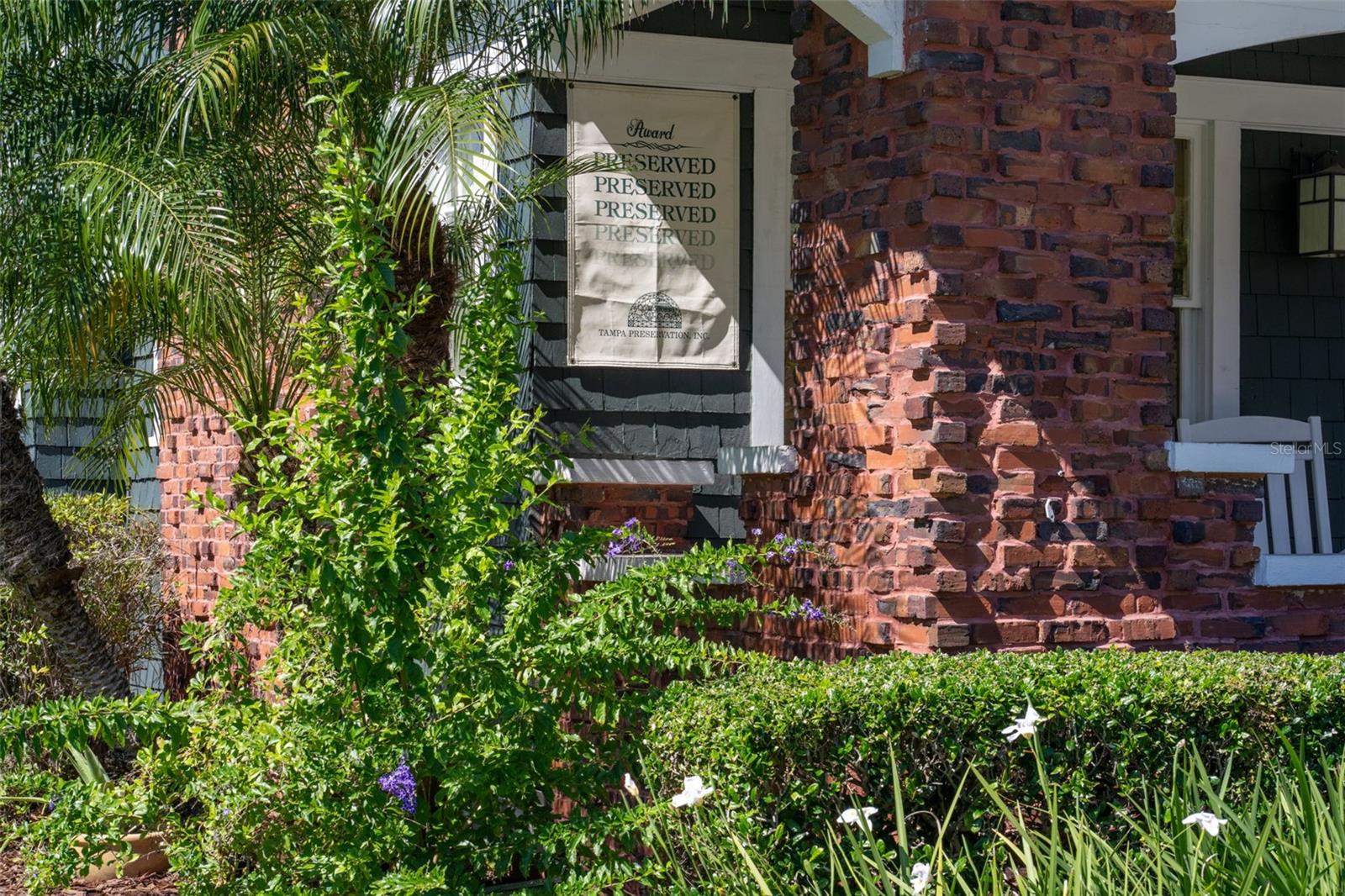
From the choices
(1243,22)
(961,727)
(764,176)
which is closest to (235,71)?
(764,176)

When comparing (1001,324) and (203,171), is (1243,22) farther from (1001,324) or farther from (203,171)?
(203,171)

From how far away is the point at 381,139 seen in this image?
16.6 feet

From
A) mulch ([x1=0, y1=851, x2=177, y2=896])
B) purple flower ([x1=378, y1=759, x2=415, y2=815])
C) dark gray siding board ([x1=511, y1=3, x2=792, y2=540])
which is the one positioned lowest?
mulch ([x1=0, y1=851, x2=177, y2=896])

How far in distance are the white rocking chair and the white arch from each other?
1.74 metres

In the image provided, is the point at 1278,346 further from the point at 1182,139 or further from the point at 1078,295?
the point at 1078,295

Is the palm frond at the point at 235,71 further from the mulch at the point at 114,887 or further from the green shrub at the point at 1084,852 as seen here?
the green shrub at the point at 1084,852

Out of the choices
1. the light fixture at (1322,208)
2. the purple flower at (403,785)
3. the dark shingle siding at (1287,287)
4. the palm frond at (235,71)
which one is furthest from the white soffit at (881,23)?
the light fixture at (1322,208)

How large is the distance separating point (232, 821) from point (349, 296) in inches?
56.5

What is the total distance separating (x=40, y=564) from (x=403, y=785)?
3045 millimetres

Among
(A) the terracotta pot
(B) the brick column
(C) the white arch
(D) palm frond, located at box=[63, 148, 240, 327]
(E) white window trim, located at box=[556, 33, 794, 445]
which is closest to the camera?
(B) the brick column

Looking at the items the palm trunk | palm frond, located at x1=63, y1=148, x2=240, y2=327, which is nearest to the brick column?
palm frond, located at x1=63, y1=148, x2=240, y2=327

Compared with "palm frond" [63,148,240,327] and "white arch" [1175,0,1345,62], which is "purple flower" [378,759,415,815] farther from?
"white arch" [1175,0,1345,62]

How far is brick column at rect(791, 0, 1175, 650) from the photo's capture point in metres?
5.14

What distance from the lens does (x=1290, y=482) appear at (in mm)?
7219
